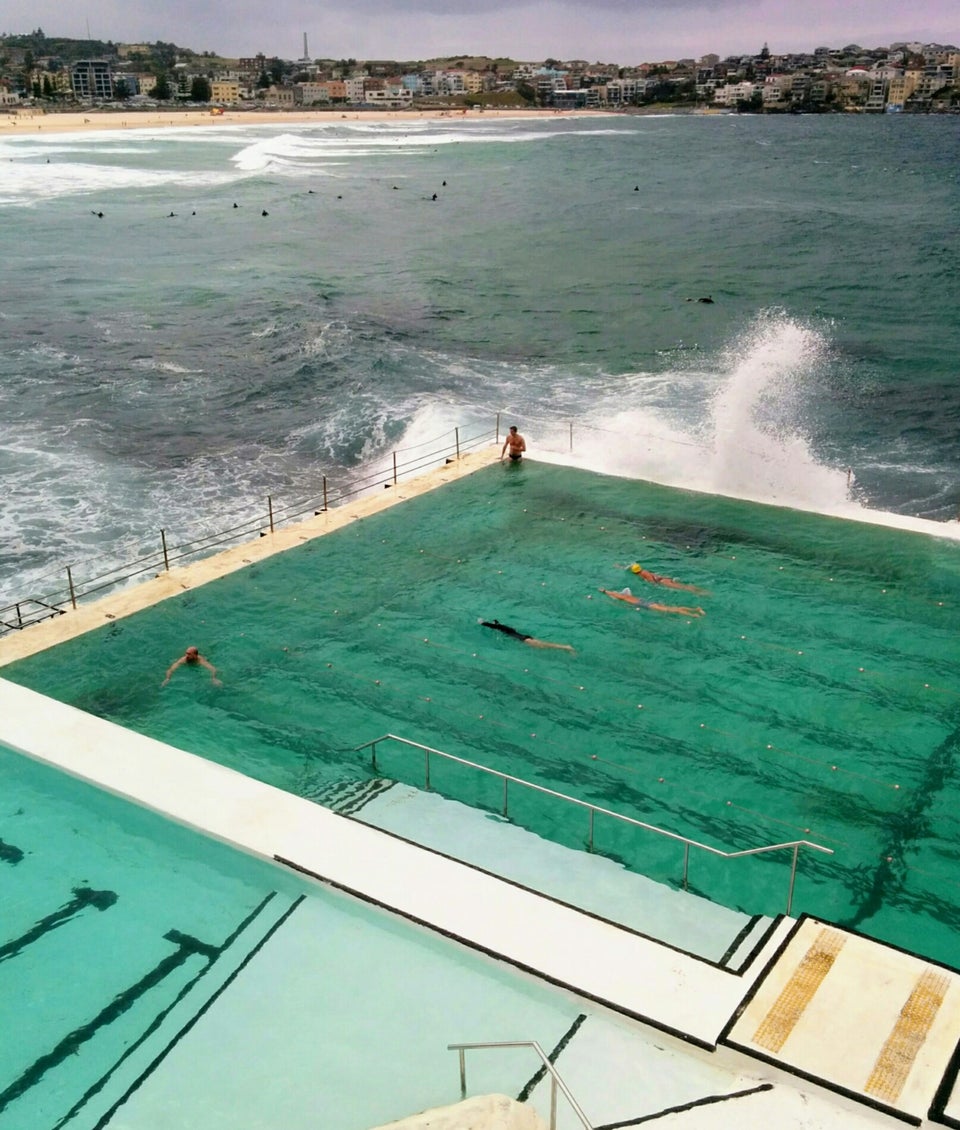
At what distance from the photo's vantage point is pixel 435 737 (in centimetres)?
1259

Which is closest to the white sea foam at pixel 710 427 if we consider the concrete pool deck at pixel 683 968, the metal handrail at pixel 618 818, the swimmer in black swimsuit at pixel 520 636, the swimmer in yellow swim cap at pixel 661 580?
the swimmer in yellow swim cap at pixel 661 580

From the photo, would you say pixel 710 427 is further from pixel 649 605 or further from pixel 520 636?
pixel 520 636

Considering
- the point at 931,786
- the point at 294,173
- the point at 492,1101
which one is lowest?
the point at 931,786

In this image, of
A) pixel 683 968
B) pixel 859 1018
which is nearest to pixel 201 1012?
pixel 683 968

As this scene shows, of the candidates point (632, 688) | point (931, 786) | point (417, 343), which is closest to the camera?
point (931, 786)

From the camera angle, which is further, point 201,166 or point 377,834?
point 201,166

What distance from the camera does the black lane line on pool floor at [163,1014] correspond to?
7348 mm

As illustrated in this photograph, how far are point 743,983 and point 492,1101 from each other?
8.61ft

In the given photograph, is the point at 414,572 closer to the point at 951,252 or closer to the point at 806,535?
the point at 806,535

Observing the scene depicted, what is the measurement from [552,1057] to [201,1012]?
272 cm

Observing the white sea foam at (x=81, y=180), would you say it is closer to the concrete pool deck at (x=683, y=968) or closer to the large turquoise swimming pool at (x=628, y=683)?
the large turquoise swimming pool at (x=628, y=683)

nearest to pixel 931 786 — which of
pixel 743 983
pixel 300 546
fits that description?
pixel 743 983

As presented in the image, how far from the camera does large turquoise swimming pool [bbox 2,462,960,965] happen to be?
11.0m

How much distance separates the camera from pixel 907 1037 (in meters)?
7.55
